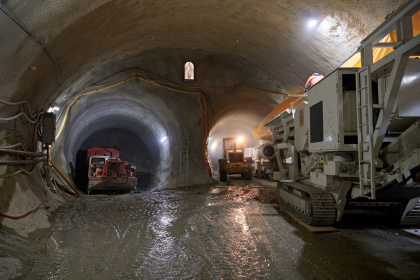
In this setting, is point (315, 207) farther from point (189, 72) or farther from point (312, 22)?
point (189, 72)

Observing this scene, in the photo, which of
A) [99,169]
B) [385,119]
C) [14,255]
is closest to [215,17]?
[385,119]

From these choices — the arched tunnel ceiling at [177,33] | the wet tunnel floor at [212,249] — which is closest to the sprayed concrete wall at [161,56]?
the arched tunnel ceiling at [177,33]

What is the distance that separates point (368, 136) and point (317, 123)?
1397 mm

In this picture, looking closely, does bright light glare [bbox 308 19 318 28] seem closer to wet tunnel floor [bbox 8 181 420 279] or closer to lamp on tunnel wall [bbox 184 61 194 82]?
wet tunnel floor [bbox 8 181 420 279]

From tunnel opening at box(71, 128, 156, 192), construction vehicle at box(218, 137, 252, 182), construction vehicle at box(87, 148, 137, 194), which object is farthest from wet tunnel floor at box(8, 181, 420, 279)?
tunnel opening at box(71, 128, 156, 192)

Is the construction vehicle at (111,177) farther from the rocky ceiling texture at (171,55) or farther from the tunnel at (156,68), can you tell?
the rocky ceiling texture at (171,55)

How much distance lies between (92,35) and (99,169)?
805cm

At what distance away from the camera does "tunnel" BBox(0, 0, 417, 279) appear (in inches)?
189

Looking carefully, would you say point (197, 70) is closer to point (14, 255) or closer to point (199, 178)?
point (199, 178)

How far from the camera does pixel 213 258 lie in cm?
376

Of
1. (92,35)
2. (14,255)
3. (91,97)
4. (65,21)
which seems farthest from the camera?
(91,97)

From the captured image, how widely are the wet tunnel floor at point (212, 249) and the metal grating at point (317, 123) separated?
1.75 m

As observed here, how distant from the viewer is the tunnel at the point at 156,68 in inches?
189

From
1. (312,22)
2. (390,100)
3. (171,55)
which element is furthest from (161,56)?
(390,100)
